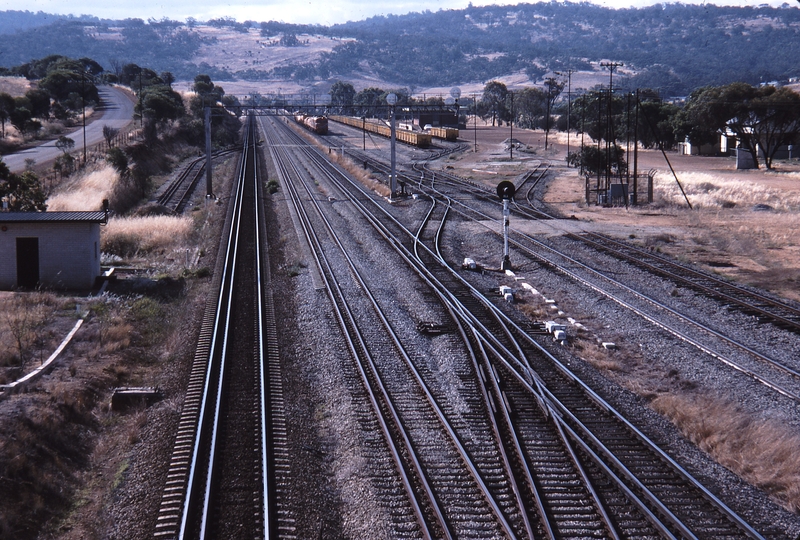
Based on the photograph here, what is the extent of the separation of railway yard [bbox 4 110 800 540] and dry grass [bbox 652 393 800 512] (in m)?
0.03

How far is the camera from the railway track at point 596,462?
7.44m

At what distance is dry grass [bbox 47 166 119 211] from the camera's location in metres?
29.6

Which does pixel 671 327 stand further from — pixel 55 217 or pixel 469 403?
pixel 55 217

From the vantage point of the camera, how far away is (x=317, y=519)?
7727 mm

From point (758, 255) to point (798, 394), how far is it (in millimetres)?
12959

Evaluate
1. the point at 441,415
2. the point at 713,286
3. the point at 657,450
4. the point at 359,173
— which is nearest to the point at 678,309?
the point at 713,286

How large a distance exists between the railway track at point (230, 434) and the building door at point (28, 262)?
4660 mm

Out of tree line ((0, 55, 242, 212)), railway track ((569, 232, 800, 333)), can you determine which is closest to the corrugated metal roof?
tree line ((0, 55, 242, 212))

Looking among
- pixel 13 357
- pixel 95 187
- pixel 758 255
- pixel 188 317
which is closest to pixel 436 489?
pixel 13 357

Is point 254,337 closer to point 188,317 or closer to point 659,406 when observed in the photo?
point 188,317

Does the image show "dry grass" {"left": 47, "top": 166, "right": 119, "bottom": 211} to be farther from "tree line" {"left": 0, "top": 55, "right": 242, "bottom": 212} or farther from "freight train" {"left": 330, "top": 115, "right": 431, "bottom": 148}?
"freight train" {"left": 330, "top": 115, "right": 431, "bottom": 148}

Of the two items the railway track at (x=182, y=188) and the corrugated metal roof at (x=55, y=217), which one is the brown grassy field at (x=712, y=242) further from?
the railway track at (x=182, y=188)

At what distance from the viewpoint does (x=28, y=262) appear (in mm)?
18062

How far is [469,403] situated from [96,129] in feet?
199
